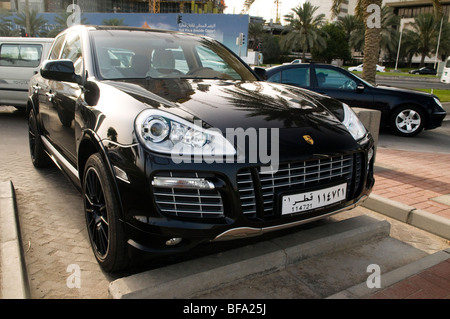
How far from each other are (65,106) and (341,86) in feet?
21.7

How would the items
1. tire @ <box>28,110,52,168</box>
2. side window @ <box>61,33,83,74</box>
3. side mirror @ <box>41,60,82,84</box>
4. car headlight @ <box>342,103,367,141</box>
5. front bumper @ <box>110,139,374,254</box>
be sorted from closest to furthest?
front bumper @ <box>110,139,374,254</box>
car headlight @ <box>342,103,367,141</box>
side mirror @ <box>41,60,82,84</box>
side window @ <box>61,33,83,74</box>
tire @ <box>28,110,52,168</box>

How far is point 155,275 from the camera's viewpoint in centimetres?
233

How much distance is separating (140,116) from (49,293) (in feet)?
4.01

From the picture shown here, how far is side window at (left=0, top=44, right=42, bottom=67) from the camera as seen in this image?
8789 millimetres

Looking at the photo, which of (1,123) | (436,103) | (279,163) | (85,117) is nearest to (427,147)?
(436,103)

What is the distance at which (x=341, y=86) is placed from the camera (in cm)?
847

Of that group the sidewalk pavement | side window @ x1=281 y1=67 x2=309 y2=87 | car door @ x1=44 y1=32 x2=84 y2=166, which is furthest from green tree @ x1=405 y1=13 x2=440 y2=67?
car door @ x1=44 y1=32 x2=84 y2=166

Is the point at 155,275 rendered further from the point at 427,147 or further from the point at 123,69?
the point at 427,147

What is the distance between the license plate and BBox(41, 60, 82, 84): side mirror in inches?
73.1

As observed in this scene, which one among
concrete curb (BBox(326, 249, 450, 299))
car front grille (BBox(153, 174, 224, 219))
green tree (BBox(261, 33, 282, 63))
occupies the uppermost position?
green tree (BBox(261, 33, 282, 63))

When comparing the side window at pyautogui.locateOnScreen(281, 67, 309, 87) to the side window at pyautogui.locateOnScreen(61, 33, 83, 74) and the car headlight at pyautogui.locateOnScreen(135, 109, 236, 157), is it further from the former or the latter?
the car headlight at pyautogui.locateOnScreen(135, 109, 236, 157)

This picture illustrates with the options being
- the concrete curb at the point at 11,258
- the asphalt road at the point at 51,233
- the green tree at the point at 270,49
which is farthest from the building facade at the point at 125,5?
the concrete curb at the point at 11,258

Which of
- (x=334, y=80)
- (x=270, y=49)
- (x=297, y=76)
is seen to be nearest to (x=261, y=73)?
(x=297, y=76)

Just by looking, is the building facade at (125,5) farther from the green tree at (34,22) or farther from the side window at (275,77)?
the side window at (275,77)
